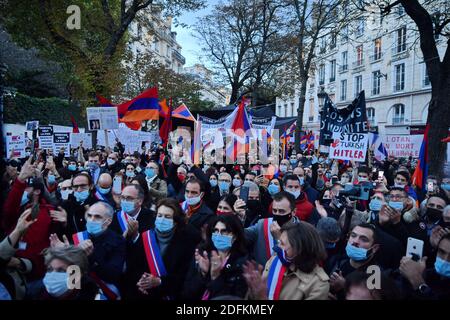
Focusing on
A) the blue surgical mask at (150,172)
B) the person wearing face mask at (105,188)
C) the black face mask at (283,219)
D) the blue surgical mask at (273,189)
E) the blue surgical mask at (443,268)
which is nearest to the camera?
the blue surgical mask at (443,268)

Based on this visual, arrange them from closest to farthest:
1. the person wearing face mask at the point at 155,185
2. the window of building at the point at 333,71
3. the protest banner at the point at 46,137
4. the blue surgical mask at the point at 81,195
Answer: the blue surgical mask at the point at 81,195 < the person wearing face mask at the point at 155,185 < the protest banner at the point at 46,137 < the window of building at the point at 333,71

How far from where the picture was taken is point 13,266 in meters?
2.91

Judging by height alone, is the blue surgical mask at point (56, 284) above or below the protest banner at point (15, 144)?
below

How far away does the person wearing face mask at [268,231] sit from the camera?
12.4 feet

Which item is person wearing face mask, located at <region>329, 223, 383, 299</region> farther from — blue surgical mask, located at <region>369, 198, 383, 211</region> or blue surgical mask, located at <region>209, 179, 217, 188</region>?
blue surgical mask, located at <region>209, 179, 217, 188</region>

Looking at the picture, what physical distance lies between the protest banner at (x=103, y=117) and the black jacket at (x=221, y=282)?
7.08 meters

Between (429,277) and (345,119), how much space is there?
5992 mm

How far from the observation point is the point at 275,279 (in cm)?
271

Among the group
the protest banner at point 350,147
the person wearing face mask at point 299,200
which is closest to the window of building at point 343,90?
the protest banner at point 350,147

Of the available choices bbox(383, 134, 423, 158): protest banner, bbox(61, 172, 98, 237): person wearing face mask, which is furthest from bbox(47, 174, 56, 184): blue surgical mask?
bbox(383, 134, 423, 158): protest banner

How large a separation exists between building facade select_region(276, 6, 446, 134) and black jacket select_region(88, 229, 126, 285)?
24.2 meters

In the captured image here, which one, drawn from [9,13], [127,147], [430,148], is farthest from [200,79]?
[430,148]

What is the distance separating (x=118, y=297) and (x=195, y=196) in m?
1.79

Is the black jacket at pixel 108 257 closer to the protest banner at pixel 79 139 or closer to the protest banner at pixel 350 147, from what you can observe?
the protest banner at pixel 350 147
